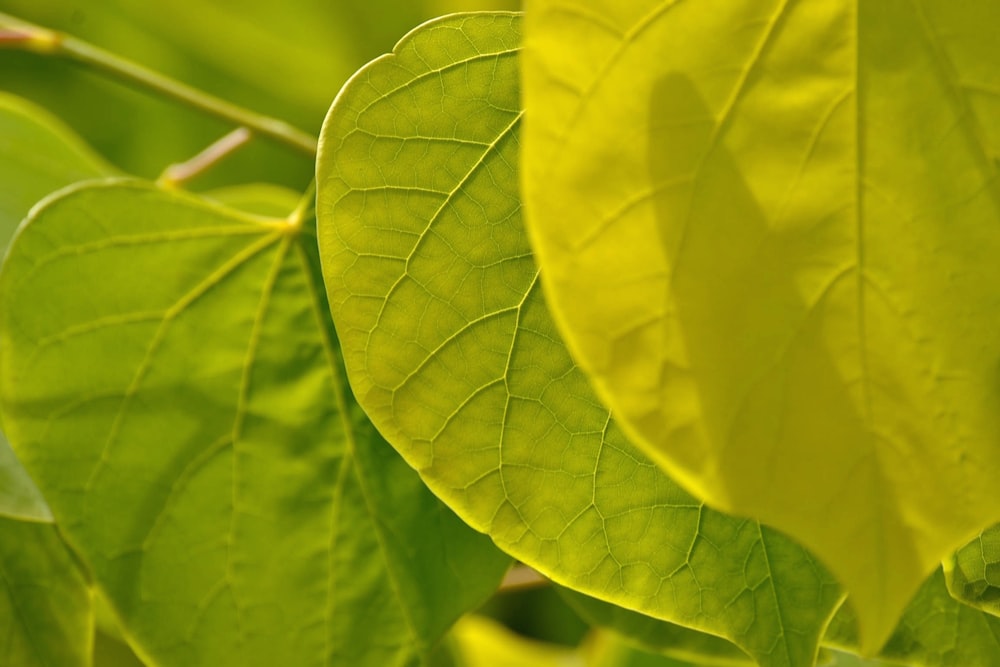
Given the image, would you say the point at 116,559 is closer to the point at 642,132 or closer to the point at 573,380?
the point at 573,380

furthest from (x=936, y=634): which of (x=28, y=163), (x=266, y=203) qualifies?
(x=28, y=163)

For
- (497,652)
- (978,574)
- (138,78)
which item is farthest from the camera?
(497,652)

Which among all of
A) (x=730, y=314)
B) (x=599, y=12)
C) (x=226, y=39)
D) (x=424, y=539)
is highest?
(x=226, y=39)

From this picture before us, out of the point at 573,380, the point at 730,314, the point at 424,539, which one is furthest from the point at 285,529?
the point at 730,314

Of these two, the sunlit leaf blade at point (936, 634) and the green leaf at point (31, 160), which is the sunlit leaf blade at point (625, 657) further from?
the green leaf at point (31, 160)

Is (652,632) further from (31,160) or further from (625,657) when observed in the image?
(31,160)

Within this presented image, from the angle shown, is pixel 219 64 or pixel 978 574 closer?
pixel 978 574

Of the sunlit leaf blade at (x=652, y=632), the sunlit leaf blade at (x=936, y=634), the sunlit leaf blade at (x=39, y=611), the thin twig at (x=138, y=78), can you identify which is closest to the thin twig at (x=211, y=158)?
the thin twig at (x=138, y=78)
